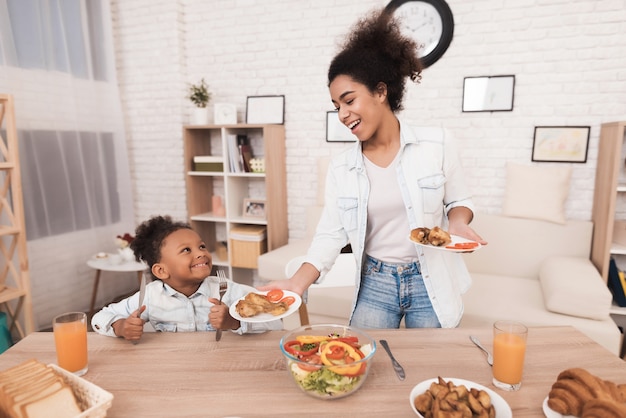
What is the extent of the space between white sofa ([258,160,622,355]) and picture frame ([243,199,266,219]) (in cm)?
46

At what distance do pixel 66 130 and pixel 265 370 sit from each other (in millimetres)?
3156

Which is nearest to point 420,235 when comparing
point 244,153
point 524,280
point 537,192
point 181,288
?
point 181,288

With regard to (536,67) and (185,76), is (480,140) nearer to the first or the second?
(536,67)

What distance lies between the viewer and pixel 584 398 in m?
0.85

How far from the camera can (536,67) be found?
3080mm

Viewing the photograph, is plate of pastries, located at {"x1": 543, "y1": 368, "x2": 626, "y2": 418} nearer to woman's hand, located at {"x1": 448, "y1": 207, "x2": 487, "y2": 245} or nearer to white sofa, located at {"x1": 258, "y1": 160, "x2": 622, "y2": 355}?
woman's hand, located at {"x1": 448, "y1": 207, "x2": 487, "y2": 245}

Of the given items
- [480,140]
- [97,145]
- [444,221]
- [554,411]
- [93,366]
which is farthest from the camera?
[97,145]

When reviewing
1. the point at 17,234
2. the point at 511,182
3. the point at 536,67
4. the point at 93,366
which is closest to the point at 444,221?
the point at 93,366

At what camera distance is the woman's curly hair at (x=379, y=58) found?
149 cm

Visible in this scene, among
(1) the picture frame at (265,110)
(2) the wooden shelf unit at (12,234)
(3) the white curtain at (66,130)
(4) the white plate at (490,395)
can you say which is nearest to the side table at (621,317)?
(4) the white plate at (490,395)

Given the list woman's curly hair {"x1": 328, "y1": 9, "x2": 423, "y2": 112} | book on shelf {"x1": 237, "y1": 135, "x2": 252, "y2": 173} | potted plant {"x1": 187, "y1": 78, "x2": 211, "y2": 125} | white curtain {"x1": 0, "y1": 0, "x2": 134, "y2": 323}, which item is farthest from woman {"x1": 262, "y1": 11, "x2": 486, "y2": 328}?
white curtain {"x1": 0, "y1": 0, "x2": 134, "y2": 323}

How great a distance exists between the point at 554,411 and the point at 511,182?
2507 mm

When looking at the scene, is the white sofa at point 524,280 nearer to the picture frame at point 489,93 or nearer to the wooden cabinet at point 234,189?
the wooden cabinet at point 234,189

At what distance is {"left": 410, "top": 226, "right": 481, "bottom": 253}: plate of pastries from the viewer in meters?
1.33
